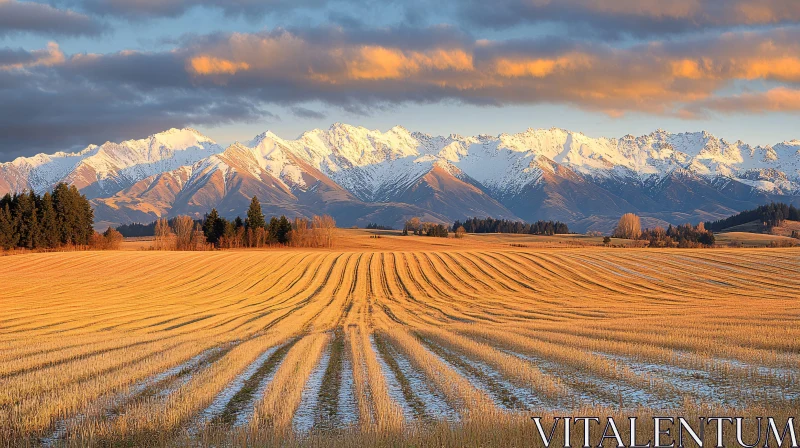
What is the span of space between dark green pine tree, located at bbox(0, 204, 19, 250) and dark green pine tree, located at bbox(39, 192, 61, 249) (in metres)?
4.42

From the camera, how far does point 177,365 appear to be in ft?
64.4

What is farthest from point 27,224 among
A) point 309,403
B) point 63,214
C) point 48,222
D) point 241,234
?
point 309,403

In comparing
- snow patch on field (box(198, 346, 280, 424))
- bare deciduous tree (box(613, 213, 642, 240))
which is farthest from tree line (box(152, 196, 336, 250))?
snow patch on field (box(198, 346, 280, 424))

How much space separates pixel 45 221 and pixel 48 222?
18.9 inches

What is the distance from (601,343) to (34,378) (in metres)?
18.9

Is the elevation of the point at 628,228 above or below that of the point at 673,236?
above

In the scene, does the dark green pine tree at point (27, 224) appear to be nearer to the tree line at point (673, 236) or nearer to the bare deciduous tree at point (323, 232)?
the bare deciduous tree at point (323, 232)

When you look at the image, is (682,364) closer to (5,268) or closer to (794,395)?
(794,395)

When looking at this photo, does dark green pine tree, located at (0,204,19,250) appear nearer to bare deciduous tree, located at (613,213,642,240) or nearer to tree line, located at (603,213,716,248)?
tree line, located at (603,213,716,248)

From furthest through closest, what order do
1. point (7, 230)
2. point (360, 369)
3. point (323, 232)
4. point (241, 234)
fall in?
point (323, 232), point (241, 234), point (7, 230), point (360, 369)

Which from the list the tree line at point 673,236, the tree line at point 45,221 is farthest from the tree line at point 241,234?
the tree line at point 673,236

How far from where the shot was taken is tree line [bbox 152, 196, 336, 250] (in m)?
122

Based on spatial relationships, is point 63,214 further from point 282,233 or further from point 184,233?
point 282,233

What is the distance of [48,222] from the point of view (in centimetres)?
10169
